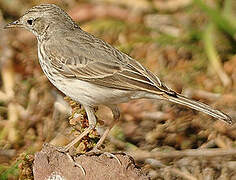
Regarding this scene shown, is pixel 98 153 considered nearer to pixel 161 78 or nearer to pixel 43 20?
A: pixel 43 20

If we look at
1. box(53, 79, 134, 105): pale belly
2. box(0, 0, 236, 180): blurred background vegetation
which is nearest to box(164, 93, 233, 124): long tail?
box(53, 79, 134, 105): pale belly

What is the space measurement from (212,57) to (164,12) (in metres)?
1.57

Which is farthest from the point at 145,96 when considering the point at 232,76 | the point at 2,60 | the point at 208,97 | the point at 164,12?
the point at 164,12

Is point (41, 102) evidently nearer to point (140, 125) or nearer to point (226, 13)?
point (140, 125)

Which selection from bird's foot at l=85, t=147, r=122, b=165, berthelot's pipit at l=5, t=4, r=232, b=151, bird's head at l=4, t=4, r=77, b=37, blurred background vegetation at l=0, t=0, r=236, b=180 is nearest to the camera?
bird's foot at l=85, t=147, r=122, b=165

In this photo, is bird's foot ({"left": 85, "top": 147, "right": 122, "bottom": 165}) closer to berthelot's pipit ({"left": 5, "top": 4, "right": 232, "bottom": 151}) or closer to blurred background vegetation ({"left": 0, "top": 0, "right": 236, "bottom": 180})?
berthelot's pipit ({"left": 5, "top": 4, "right": 232, "bottom": 151})

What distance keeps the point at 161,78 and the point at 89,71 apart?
2261 mm

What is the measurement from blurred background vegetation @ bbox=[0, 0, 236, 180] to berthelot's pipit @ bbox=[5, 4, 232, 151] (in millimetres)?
679

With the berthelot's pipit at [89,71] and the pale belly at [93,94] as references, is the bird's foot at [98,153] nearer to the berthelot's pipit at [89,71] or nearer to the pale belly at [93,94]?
the berthelot's pipit at [89,71]

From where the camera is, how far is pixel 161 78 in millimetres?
7000

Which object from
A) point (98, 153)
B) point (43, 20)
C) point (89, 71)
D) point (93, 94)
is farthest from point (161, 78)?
point (98, 153)

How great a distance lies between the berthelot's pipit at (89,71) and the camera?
4652 millimetres

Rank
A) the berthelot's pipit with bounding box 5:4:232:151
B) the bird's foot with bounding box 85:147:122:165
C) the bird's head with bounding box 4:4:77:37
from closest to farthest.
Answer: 1. the bird's foot with bounding box 85:147:122:165
2. the berthelot's pipit with bounding box 5:4:232:151
3. the bird's head with bounding box 4:4:77:37

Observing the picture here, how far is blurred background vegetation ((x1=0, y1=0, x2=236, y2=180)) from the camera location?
5824 mm
